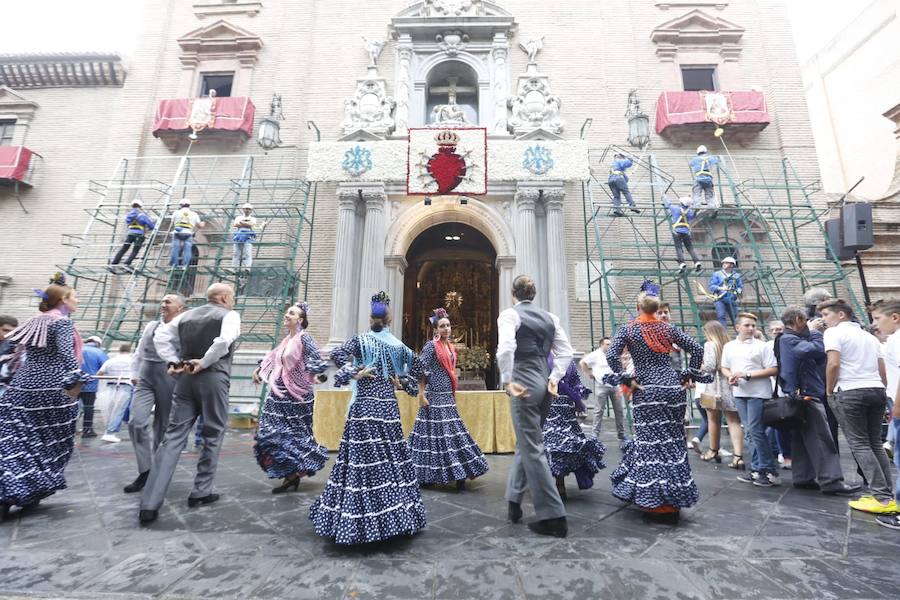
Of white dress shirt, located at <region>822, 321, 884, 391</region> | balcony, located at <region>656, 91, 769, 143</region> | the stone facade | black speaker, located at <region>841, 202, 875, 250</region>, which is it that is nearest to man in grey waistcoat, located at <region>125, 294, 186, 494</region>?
white dress shirt, located at <region>822, 321, 884, 391</region>

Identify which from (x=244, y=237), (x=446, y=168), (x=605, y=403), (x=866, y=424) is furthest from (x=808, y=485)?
(x=244, y=237)

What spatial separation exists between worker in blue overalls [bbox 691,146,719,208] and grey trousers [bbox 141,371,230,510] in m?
11.0

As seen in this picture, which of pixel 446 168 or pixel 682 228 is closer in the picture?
pixel 682 228

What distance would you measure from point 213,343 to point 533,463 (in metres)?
2.87

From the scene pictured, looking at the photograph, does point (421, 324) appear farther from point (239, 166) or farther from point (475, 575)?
point (475, 575)

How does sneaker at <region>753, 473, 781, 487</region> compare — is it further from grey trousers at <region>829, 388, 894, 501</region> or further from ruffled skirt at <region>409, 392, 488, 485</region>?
ruffled skirt at <region>409, 392, 488, 485</region>

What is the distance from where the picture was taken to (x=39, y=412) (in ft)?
12.4

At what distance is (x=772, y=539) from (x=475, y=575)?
2.30 m

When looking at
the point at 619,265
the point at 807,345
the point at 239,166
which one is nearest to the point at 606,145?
the point at 619,265

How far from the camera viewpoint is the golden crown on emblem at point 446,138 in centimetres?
1052

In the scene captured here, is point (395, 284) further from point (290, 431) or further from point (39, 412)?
point (39, 412)

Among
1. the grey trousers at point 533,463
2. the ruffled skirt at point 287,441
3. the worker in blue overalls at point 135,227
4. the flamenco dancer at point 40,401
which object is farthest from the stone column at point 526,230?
the worker in blue overalls at point 135,227

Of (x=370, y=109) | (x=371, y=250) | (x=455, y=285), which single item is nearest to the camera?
(x=371, y=250)

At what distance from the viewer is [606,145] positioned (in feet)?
41.7
